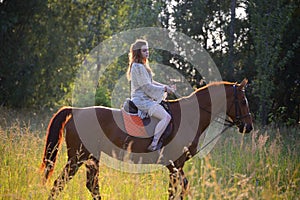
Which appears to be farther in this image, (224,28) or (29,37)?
(29,37)

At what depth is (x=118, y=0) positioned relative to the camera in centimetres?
2108

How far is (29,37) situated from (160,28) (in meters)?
5.66

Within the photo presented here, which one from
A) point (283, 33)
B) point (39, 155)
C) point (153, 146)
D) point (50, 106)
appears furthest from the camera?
point (50, 106)

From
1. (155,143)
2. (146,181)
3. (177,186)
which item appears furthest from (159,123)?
(177,186)

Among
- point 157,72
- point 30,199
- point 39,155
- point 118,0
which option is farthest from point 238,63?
point 30,199

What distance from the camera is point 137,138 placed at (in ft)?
21.5

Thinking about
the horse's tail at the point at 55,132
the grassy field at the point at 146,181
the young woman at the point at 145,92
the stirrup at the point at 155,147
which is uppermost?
the young woman at the point at 145,92

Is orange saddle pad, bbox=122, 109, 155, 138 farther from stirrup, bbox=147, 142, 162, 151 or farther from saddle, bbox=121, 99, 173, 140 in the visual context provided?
stirrup, bbox=147, 142, 162, 151

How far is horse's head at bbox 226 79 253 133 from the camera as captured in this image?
Answer: 264 inches

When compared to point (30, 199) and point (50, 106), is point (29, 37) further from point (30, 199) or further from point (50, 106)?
point (30, 199)

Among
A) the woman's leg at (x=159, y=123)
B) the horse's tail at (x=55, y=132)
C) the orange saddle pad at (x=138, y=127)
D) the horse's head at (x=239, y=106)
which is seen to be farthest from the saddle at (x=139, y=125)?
the horse's head at (x=239, y=106)

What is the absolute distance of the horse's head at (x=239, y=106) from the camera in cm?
670

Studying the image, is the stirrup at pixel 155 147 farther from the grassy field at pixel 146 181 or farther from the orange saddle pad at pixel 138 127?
the grassy field at pixel 146 181

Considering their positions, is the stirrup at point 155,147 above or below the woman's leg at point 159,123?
below
